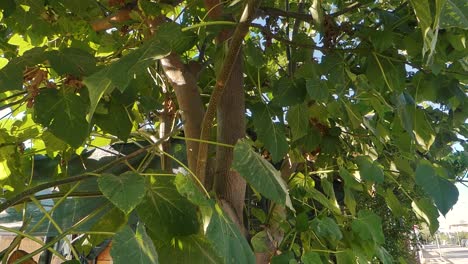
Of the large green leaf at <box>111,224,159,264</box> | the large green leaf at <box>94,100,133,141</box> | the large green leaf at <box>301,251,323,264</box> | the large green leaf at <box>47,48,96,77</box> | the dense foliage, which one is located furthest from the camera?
the large green leaf at <box>301,251,323,264</box>

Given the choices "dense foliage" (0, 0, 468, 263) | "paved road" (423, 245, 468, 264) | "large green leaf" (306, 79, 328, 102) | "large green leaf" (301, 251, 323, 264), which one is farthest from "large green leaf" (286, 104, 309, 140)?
"paved road" (423, 245, 468, 264)

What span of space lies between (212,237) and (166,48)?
23cm

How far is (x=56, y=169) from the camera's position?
1330 mm

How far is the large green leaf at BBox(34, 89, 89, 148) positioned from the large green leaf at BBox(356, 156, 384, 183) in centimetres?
70

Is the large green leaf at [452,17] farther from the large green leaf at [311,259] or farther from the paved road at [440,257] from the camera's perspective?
the paved road at [440,257]

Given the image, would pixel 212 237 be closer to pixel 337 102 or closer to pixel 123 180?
pixel 123 180

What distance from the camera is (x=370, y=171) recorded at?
109 cm

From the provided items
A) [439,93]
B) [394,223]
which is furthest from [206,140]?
[394,223]

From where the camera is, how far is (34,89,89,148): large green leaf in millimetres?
676

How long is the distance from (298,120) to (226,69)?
0.35 m

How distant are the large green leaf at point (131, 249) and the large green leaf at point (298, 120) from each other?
585mm

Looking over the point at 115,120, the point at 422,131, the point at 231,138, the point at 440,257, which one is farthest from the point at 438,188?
the point at 440,257

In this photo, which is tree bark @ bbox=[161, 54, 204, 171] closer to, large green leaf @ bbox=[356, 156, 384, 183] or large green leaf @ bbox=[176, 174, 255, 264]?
large green leaf @ bbox=[176, 174, 255, 264]

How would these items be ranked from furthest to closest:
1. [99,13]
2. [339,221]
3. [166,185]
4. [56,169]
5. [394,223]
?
1. [394,223]
2. [56,169]
3. [339,221]
4. [99,13]
5. [166,185]
